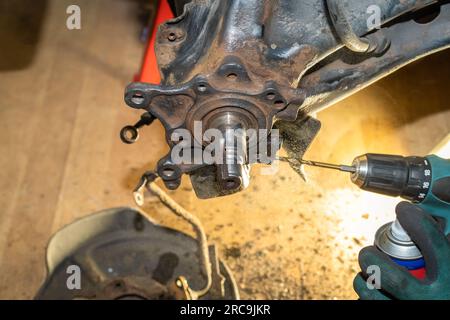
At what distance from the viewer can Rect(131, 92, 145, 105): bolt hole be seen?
0.71 metres

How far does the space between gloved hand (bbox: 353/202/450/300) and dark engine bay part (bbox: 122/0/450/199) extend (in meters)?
0.24

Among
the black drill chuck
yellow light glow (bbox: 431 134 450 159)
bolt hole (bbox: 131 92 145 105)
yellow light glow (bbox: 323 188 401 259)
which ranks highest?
yellow light glow (bbox: 431 134 450 159)

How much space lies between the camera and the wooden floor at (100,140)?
135 centimetres

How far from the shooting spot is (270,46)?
725 millimetres

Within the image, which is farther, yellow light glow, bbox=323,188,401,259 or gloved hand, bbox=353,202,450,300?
yellow light glow, bbox=323,188,401,259

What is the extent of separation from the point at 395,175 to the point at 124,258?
775mm

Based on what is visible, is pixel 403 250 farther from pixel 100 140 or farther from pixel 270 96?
pixel 100 140

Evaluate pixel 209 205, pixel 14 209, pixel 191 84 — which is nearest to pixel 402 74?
pixel 209 205

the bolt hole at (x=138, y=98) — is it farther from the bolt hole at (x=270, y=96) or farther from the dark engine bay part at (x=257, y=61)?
the bolt hole at (x=270, y=96)

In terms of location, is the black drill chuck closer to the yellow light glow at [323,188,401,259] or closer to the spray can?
the spray can

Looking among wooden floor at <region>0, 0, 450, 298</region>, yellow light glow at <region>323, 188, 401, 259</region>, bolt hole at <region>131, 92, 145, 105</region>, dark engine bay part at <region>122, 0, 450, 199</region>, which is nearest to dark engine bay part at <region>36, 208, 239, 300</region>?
wooden floor at <region>0, 0, 450, 298</region>

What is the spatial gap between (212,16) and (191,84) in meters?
0.14

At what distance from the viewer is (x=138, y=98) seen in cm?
72
